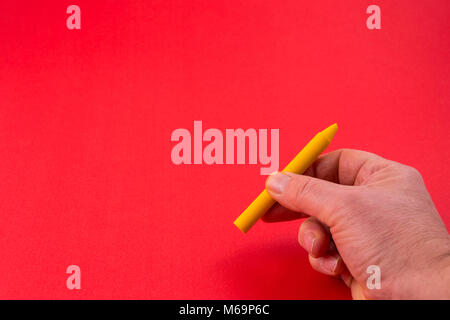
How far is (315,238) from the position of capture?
637 mm

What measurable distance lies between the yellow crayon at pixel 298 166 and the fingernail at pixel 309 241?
78 millimetres

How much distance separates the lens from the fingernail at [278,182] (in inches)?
24.3

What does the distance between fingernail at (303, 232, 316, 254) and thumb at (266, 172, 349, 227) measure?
58 mm

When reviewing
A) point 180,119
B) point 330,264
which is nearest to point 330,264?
point 330,264

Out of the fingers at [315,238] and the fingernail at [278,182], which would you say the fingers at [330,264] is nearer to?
the fingers at [315,238]

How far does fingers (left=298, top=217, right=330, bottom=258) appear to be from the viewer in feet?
2.08

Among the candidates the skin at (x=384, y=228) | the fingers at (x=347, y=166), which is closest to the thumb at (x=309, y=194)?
the skin at (x=384, y=228)

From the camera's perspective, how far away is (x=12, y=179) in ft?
2.68

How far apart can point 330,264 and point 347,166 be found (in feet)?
0.59

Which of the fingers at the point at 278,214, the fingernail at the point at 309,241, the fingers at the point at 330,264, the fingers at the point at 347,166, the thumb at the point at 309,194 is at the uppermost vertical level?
the fingers at the point at 347,166
